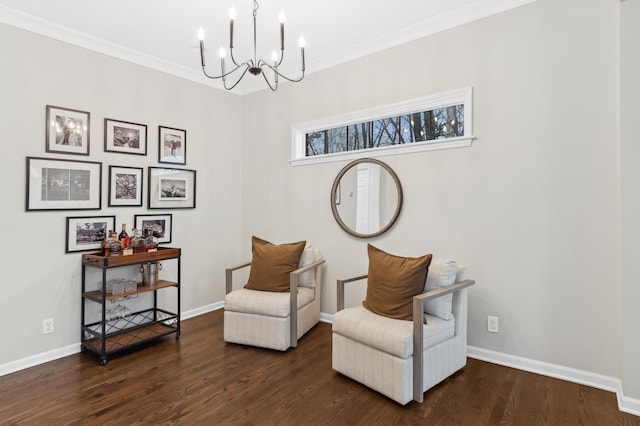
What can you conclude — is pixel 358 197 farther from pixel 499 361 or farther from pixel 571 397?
pixel 571 397

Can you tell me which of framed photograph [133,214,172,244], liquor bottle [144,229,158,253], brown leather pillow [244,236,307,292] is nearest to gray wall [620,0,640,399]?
brown leather pillow [244,236,307,292]

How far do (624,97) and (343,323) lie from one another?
234cm

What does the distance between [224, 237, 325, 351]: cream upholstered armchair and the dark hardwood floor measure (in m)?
0.22

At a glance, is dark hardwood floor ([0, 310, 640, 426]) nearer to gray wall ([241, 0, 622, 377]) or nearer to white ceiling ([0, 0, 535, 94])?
gray wall ([241, 0, 622, 377])

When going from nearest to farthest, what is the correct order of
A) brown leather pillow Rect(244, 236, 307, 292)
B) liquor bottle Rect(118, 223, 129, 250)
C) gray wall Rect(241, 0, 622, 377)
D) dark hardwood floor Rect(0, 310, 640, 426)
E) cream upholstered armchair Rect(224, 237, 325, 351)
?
1. dark hardwood floor Rect(0, 310, 640, 426)
2. gray wall Rect(241, 0, 622, 377)
3. cream upholstered armchair Rect(224, 237, 325, 351)
4. liquor bottle Rect(118, 223, 129, 250)
5. brown leather pillow Rect(244, 236, 307, 292)

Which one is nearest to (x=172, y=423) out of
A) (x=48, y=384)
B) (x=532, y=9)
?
(x=48, y=384)

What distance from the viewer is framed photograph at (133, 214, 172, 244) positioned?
366 cm

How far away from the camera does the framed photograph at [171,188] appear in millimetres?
3785

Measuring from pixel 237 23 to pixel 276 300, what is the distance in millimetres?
2459

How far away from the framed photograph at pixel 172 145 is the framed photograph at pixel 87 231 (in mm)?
873

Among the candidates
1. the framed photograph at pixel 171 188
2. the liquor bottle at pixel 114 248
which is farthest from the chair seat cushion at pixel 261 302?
the framed photograph at pixel 171 188

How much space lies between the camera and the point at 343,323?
2621mm

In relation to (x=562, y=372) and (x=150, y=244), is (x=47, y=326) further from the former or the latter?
(x=562, y=372)

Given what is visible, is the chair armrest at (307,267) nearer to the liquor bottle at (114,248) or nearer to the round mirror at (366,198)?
the round mirror at (366,198)
